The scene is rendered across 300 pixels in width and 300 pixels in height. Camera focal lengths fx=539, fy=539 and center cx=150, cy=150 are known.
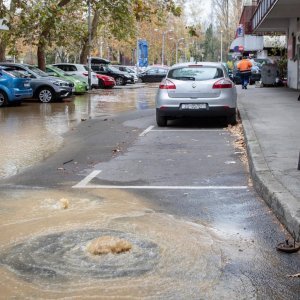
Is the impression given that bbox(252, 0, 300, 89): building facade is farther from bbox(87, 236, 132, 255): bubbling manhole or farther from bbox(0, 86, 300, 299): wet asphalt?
bbox(87, 236, 132, 255): bubbling manhole

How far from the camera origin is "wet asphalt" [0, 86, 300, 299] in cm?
393

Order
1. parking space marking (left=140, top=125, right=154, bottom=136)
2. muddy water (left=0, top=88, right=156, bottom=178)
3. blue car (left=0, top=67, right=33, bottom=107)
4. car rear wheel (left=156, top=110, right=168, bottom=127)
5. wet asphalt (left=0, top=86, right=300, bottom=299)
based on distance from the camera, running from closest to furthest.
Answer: wet asphalt (left=0, top=86, right=300, bottom=299) < muddy water (left=0, top=88, right=156, bottom=178) < parking space marking (left=140, top=125, right=154, bottom=136) < car rear wheel (left=156, top=110, right=168, bottom=127) < blue car (left=0, top=67, right=33, bottom=107)

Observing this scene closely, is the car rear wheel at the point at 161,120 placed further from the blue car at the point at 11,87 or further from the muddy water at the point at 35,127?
the blue car at the point at 11,87

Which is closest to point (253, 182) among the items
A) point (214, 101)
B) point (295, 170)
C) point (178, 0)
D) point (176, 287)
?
point (295, 170)

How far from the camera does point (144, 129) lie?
13016mm

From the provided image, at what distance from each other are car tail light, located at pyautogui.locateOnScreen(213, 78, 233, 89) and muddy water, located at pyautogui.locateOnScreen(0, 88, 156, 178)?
3748mm

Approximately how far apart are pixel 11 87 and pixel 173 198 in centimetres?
1501

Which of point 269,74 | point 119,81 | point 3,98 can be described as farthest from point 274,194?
point 119,81

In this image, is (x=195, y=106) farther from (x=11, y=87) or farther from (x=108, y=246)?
(x=11, y=87)

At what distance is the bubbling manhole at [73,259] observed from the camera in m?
4.04

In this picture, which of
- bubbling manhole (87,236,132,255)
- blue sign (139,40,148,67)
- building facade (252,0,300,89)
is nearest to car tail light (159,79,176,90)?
bubbling manhole (87,236,132,255)

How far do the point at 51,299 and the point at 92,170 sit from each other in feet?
15.1

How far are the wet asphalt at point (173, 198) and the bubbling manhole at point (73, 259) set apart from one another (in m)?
0.02

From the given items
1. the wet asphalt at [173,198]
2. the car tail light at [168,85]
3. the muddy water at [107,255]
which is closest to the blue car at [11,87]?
the wet asphalt at [173,198]
